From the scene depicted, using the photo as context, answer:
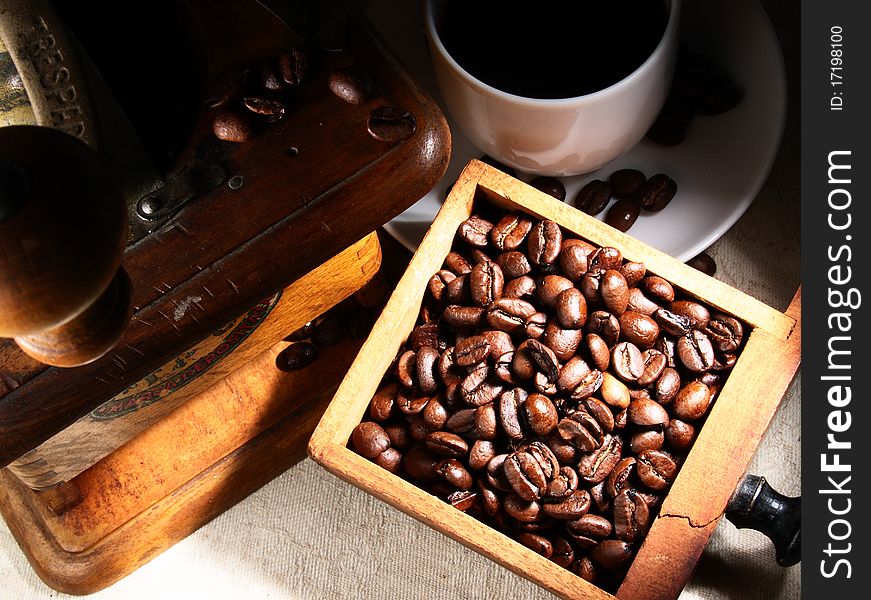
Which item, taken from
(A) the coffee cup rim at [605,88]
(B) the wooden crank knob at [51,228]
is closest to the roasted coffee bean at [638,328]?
(A) the coffee cup rim at [605,88]

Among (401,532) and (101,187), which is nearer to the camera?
(101,187)

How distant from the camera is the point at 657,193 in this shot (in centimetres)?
101

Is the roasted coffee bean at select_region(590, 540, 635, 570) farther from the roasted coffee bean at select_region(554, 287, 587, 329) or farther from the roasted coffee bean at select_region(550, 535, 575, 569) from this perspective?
the roasted coffee bean at select_region(554, 287, 587, 329)

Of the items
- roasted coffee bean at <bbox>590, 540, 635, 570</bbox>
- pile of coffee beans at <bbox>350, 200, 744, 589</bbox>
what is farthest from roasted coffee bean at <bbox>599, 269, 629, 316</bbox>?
roasted coffee bean at <bbox>590, 540, 635, 570</bbox>

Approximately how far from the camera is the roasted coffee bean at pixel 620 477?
87 cm

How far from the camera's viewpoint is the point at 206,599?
115 cm

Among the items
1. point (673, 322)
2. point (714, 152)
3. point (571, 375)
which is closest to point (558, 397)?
point (571, 375)

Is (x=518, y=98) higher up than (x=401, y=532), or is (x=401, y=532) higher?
(x=518, y=98)

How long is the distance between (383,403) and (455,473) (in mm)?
104

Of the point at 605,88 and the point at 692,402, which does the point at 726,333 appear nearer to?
the point at 692,402
